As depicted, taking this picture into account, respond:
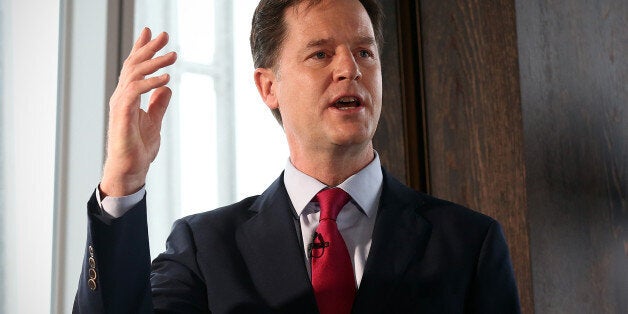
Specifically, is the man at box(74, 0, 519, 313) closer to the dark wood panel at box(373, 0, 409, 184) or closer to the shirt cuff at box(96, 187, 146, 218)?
the shirt cuff at box(96, 187, 146, 218)

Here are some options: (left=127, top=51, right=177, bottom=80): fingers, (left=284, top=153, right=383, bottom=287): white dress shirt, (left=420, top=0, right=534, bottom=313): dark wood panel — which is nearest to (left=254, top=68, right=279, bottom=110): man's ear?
(left=284, top=153, right=383, bottom=287): white dress shirt

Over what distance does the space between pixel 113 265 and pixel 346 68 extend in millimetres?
590

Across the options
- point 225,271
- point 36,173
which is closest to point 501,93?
point 225,271

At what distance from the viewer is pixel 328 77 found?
62.8 inches

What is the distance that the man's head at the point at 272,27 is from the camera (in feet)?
5.67

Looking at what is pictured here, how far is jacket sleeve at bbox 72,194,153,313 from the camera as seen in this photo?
4.27 ft

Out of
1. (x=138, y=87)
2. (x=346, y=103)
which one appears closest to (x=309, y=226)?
(x=346, y=103)

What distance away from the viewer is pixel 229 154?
2.63 meters

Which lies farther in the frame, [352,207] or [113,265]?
[352,207]

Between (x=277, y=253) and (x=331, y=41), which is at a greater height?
(x=331, y=41)

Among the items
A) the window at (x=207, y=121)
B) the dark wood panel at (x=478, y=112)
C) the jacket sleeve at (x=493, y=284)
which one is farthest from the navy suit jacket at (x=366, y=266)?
the window at (x=207, y=121)

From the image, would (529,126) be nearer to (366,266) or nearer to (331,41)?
(331,41)

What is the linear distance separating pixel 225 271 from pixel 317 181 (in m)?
0.26

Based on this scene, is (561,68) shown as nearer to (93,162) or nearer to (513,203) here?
(513,203)
